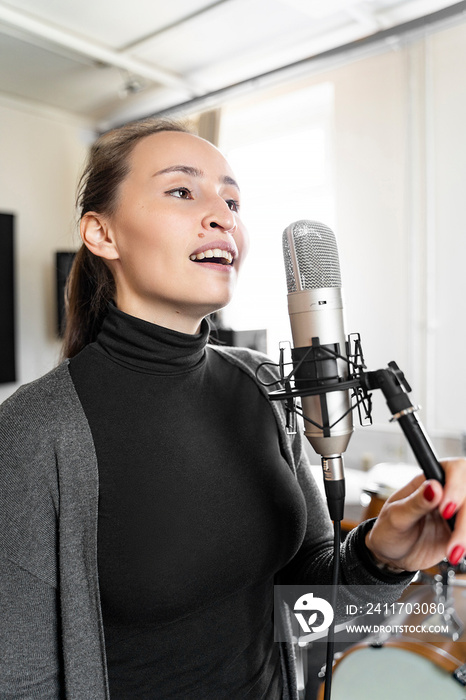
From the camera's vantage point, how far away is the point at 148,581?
0.79 meters

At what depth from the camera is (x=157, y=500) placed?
839 mm

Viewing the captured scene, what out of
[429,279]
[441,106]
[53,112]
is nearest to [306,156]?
[441,106]

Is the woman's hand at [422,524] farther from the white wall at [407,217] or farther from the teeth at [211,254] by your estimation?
the white wall at [407,217]

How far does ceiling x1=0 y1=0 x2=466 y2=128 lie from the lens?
3086mm

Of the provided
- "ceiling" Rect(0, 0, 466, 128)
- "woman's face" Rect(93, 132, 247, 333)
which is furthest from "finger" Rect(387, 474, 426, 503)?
"ceiling" Rect(0, 0, 466, 128)

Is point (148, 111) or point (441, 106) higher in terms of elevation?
point (148, 111)

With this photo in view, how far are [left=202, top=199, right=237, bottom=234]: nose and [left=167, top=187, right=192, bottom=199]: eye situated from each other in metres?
0.05

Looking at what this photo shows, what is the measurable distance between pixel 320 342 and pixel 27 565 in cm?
49

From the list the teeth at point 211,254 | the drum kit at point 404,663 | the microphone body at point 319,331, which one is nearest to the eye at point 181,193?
the teeth at point 211,254

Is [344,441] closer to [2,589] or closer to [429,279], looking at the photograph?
[2,589]

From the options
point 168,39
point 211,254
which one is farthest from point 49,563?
point 168,39

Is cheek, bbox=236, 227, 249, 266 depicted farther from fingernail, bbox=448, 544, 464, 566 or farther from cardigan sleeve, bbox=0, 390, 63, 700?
fingernail, bbox=448, 544, 464, 566

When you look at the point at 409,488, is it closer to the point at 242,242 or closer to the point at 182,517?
the point at 182,517

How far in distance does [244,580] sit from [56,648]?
0.90 ft
